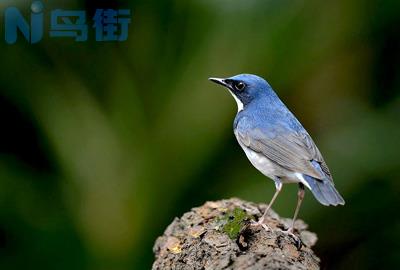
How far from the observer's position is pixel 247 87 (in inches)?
150

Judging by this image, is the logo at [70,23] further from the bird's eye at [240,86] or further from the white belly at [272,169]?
the white belly at [272,169]

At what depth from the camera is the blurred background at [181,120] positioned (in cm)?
487

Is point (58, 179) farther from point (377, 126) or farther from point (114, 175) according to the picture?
point (377, 126)

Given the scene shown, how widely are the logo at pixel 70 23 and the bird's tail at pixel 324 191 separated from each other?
6.60 feet

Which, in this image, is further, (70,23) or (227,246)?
(70,23)

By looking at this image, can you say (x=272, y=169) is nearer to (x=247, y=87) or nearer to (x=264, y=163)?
(x=264, y=163)

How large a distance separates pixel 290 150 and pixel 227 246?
889 mm

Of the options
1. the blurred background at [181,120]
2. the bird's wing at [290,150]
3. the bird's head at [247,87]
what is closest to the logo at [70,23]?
the blurred background at [181,120]

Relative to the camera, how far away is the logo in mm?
4777

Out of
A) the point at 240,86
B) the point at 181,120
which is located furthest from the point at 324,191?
the point at 181,120

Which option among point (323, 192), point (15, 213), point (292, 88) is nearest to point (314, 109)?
point (292, 88)

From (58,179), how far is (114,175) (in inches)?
15.4

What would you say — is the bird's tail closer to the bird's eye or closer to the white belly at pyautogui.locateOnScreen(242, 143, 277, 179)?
the white belly at pyautogui.locateOnScreen(242, 143, 277, 179)

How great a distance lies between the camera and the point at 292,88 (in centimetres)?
494
